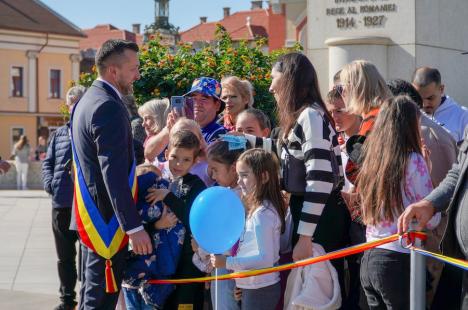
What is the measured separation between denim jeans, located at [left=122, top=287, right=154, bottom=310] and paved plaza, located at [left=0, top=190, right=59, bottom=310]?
2.74 meters

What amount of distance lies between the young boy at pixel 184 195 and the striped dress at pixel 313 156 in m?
0.82

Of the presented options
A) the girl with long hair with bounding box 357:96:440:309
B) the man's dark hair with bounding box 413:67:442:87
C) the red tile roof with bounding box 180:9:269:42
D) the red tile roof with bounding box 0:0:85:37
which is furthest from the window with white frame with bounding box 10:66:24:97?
the girl with long hair with bounding box 357:96:440:309

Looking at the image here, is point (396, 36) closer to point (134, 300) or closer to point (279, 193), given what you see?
point (279, 193)

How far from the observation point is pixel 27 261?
11617mm

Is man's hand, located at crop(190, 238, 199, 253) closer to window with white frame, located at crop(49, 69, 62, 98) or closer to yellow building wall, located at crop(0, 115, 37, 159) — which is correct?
yellow building wall, located at crop(0, 115, 37, 159)

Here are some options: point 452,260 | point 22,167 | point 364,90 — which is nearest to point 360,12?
point 364,90

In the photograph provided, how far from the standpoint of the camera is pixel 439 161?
5543mm

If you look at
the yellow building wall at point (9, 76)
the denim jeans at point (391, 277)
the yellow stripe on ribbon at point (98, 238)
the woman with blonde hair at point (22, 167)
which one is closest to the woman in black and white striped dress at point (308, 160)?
the denim jeans at point (391, 277)

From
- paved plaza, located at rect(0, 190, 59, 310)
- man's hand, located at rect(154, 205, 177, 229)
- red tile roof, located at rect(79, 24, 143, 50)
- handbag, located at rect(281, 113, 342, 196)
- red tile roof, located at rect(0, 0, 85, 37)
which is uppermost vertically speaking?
red tile roof, located at rect(79, 24, 143, 50)

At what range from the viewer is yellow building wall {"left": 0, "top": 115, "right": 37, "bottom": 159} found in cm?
5912

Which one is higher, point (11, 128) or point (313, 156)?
point (11, 128)

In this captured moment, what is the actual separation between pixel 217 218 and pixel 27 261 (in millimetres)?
7146

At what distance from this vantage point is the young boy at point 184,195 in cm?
576

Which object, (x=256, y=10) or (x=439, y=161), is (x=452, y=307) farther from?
(x=256, y=10)
